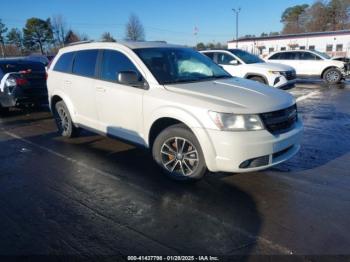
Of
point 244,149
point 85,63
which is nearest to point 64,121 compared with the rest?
point 85,63

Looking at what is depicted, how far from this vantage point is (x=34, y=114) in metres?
9.79

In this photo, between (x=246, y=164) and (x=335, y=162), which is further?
(x=335, y=162)

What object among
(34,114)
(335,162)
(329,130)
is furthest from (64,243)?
(34,114)

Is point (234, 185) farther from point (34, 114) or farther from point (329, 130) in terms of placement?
point (34, 114)

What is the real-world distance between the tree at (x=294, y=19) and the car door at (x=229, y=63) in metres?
83.8

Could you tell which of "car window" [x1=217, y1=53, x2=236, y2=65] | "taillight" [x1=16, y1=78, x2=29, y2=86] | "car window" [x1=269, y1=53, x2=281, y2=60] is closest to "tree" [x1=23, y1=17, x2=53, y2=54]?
"car window" [x1=269, y1=53, x2=281, y2=60]

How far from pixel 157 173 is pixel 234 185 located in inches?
45.6

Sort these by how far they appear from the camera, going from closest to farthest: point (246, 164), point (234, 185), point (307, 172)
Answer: point (246, 164), point (234, 185), point (307, 172)

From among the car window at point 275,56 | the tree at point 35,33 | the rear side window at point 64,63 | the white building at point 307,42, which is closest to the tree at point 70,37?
the tree at point 35,33

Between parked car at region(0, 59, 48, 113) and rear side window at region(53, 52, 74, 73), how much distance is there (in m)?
2.82

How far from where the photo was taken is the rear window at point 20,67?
9.39 meters

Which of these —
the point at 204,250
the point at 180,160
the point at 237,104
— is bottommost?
the point at 204,250

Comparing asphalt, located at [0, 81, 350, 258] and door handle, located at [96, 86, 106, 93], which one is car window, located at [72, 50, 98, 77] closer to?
door handle, located at [96, 86, 106, 93]

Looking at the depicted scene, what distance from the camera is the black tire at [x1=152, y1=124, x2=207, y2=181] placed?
13.5 feet
